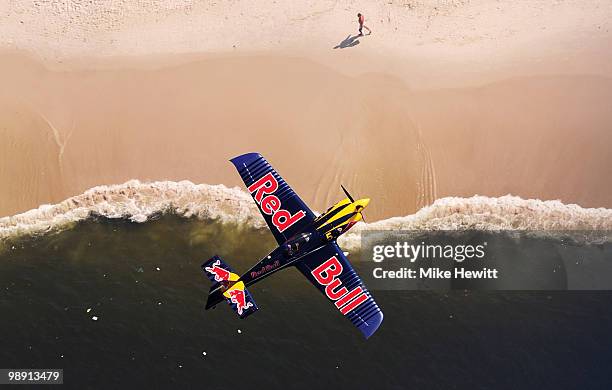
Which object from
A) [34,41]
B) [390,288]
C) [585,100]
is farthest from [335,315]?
[34,41]

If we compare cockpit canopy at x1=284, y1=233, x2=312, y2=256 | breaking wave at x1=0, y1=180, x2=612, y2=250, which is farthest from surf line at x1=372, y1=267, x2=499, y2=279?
cockpit canopy at x1=284, y1=233, x2=312, y2=256

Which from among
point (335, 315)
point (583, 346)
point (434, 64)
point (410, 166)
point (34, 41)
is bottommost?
point (583, 346)

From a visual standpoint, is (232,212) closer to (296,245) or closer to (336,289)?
(296,245)

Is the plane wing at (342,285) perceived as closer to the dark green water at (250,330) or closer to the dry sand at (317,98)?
the dark green water at (250,330)

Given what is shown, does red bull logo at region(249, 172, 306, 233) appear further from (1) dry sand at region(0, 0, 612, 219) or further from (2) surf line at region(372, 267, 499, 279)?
(2) surf line at region(372, 267, 499, 279)

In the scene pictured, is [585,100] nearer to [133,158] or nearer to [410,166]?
[410,166]

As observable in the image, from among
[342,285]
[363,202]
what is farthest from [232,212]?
[342,285]

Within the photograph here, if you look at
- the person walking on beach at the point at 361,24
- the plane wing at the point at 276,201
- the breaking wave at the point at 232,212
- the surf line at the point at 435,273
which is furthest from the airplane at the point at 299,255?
the person walking on beach at the point at 361,24
